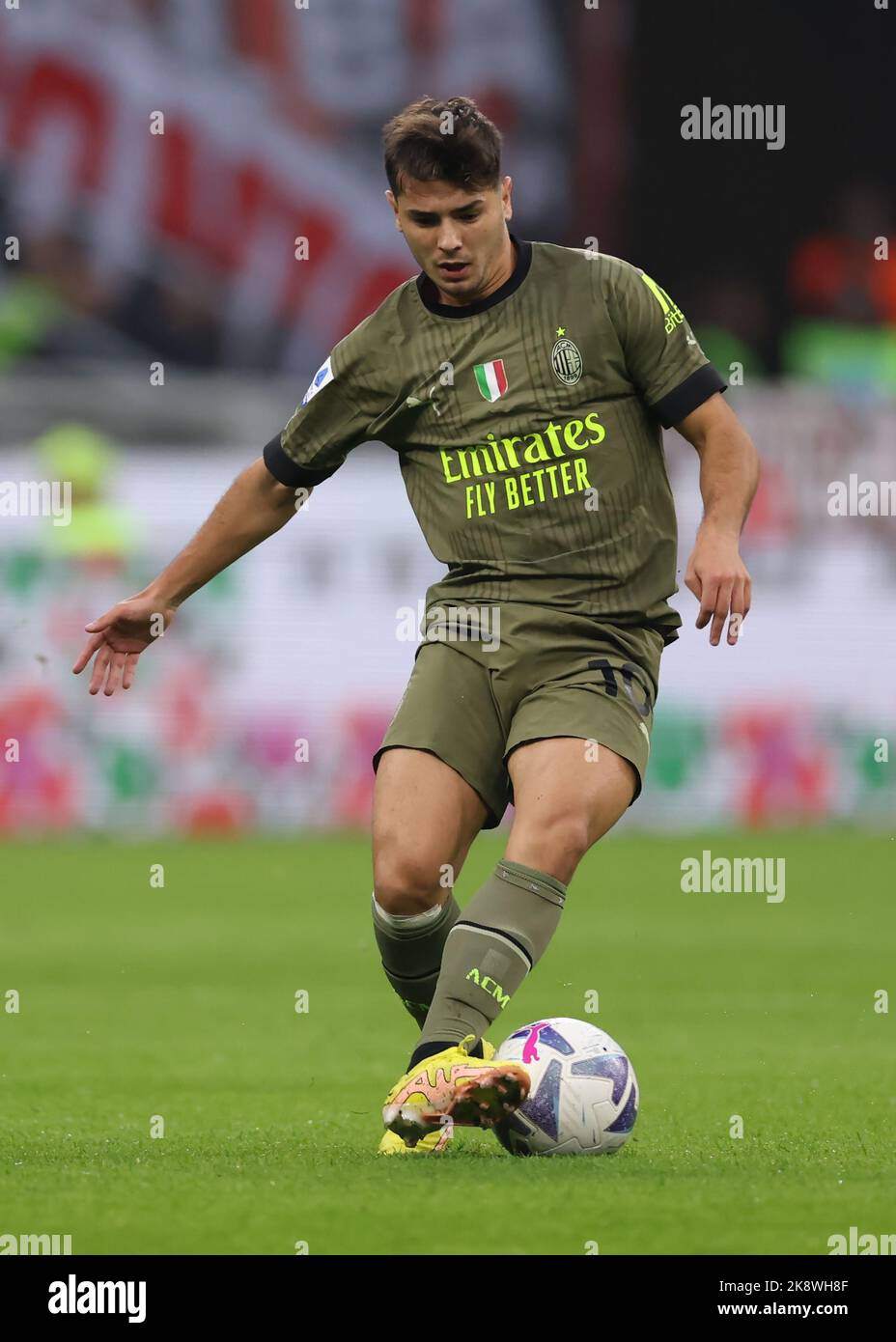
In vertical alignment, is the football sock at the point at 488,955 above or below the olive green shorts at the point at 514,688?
below

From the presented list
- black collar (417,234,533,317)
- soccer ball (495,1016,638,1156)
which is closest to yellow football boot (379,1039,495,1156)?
soccer ball (495,1016,638,1156)

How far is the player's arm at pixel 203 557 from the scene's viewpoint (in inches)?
222

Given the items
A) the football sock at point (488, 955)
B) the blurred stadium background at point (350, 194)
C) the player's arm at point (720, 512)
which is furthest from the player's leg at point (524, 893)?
the blurred stadium background at point (350, 194)

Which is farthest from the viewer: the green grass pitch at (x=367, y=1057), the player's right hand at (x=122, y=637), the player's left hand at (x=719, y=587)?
the player's right hand at (x=122, y=637)

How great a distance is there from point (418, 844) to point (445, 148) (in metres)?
1.44

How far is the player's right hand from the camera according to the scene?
558 centimetres

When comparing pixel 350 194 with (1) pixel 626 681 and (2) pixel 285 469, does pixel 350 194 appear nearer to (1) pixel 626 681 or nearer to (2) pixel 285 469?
(2) pixel 285 469

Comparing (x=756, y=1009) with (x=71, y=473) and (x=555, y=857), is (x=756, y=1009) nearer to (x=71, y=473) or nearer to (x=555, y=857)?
(x=555, y=857)

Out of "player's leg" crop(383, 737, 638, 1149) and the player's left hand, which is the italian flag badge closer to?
the player's left hand

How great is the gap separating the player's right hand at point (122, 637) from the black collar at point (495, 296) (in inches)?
36.0

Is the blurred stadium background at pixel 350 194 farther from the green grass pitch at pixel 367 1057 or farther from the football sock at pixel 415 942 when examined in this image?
the football sock at pixel 415 942

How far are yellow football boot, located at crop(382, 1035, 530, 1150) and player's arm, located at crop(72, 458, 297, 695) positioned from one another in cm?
132

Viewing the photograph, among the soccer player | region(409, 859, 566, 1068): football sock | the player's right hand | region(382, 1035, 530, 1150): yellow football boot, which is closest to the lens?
region(382, 1035, 530, 1150): yellow football boot

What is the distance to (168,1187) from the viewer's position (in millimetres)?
4613
